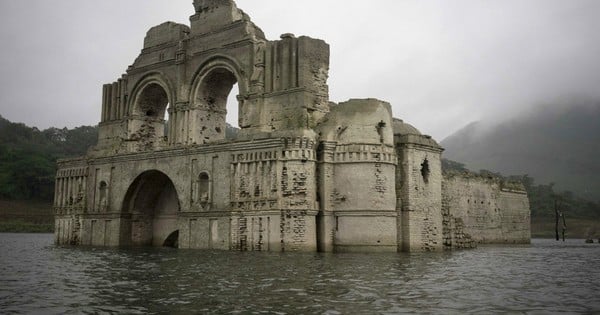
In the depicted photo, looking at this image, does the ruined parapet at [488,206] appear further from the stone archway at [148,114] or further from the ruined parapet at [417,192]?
the stone archway at [148,114]

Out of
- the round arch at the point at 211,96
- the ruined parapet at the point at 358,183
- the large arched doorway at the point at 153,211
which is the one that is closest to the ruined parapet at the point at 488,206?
the ruined parapet at the point at 358,183

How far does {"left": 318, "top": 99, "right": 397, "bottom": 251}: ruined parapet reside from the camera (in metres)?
24.5

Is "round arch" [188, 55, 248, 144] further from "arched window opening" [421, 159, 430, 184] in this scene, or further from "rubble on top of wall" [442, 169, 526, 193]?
"rubble on top of wall" [442, 169, 526, 193]

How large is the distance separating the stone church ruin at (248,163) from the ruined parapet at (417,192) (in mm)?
66

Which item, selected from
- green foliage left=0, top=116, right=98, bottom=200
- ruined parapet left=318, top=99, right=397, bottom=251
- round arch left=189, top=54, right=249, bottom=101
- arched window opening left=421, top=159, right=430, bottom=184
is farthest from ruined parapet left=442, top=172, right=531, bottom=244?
green foliage left=0, top=116, right=98, bottom=200

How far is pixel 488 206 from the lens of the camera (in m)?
40.2

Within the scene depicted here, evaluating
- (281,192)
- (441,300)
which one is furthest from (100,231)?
(441,300)

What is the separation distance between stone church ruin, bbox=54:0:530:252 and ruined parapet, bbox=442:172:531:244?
248mm

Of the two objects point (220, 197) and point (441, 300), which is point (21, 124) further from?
point (441, 300)

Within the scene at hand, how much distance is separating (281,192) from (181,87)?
11043mm

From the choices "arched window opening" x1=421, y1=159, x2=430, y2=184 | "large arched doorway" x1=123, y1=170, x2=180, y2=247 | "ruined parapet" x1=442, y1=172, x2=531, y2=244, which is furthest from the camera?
"ruined parapet" x1=442, y1=172, x2=531, y2=244

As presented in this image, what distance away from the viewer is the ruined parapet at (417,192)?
85.9ft

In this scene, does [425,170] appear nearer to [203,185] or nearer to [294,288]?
[203,185]

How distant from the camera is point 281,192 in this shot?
79.2ft
